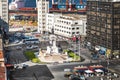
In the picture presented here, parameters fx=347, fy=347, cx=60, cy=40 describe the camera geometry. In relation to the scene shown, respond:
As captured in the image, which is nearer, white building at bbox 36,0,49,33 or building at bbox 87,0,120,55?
building at bbox 87,0,120,55

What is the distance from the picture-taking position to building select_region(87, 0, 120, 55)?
87.8m

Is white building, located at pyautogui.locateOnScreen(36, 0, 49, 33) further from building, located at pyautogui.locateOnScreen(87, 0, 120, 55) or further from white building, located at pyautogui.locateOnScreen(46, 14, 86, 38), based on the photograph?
building, located at pyautogui.locateOnScreen(87, 0, 120, 55)

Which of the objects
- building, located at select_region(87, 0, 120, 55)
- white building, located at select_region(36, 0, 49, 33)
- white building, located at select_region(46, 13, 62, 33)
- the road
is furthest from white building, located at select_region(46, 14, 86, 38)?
the road

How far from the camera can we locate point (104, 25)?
91812 mm

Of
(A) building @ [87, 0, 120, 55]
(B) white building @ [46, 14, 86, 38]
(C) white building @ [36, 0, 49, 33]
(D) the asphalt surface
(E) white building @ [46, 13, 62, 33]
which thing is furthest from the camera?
(C) white building @ [36, 0, 49, 33]

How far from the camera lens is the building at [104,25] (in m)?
87.8

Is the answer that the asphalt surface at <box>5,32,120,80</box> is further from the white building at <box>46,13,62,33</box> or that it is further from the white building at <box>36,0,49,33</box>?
the white building at <box>36,0,49,33</box>

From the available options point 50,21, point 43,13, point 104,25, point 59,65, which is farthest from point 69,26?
point 59,65

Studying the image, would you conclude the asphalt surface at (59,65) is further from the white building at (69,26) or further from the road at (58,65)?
the white building at (69,26)

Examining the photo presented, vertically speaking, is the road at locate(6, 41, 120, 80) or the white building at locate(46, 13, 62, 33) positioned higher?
the white building at locate(46, 13, 62, 33)

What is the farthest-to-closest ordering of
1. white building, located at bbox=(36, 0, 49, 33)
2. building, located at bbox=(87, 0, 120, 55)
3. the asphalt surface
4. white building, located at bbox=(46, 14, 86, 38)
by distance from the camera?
white building, located at bbox=(36, 0, 49, 33) → white building, located at bbox=(46, 14, 86, 38) → building, located at bbox=(87, 0, 120, 55) → the asphalt surface

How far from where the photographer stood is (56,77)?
66.4 metres

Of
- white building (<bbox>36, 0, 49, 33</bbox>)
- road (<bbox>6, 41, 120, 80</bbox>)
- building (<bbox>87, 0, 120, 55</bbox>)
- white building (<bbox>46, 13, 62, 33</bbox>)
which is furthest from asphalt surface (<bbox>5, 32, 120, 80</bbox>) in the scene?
white building (<bbox>36, 0, 49, 33</bbox>)

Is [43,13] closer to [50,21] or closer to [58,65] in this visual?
[50,21]
